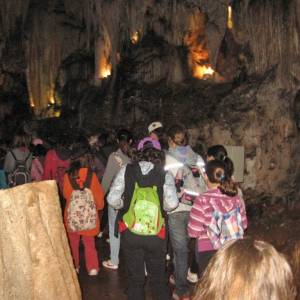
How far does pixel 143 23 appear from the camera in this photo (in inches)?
667

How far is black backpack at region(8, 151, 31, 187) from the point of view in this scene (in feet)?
20.8

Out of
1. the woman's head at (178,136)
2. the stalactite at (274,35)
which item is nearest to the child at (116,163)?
the woman's head at (178,136)

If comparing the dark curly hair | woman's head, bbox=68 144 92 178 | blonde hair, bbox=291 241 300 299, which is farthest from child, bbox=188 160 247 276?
woman's head, bbox=68 144 92 178

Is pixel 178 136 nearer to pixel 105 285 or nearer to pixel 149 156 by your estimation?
pixel 149 156

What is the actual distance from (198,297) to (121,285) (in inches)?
157

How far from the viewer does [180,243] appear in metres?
4.59

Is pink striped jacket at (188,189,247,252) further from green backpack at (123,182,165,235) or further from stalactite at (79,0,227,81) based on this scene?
stalactite at (79,0,227,81)

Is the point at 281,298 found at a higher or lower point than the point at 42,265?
higher

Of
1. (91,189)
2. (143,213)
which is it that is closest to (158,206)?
(143,213)

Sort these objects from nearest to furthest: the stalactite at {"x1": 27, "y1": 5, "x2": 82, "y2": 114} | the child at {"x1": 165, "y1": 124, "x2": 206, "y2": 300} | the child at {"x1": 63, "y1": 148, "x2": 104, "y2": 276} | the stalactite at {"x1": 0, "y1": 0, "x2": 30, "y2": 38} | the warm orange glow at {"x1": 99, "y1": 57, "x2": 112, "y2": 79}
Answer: the child at {"x1": 165, "y1": 124, "x2": 206, "y2": 300} < the child at {"x1": 63, "y1": 148, "x2": 104, "y2": 276} < the stalactite at {"x1": 0, "y1": 0, "x2": 30, "y2": 38} < the warm orange glow at {"x1": 99, "y1": 57, "x2": 112, "y2": 79} < the stalactite at {"x1": 27, "y1": 5, "x2": 82, "y2": 114}

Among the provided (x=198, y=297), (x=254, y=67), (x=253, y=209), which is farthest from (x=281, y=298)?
(x=254, y=67)

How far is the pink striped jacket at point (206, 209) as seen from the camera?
382 centimetres

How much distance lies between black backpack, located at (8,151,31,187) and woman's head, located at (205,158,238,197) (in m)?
3.34

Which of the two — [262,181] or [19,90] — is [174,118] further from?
[19,90]
